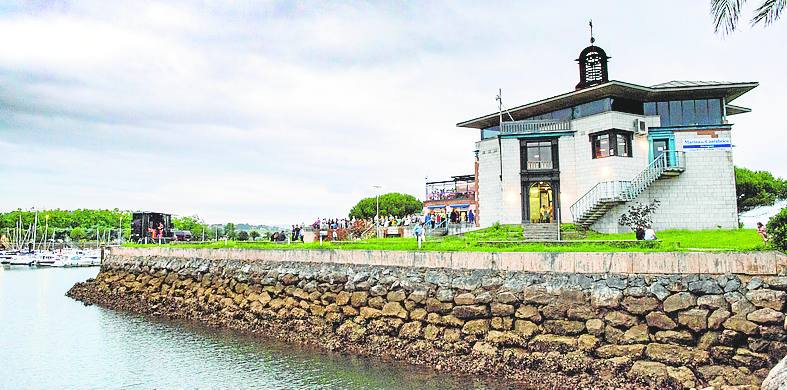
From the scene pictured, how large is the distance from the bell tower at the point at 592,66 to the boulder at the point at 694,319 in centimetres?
2857

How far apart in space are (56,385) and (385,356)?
11.1 m

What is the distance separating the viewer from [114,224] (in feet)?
511

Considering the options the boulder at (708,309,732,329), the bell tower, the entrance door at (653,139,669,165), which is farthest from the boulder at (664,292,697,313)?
the bell tower

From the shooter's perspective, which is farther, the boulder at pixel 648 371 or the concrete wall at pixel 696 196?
the concrete wall at pixel 696 196

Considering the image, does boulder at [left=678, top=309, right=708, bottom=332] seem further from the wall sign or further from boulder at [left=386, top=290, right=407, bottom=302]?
the wall sign

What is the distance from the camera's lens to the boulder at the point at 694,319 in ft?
49.0

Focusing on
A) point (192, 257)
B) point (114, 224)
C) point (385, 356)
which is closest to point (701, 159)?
point (385, 356)

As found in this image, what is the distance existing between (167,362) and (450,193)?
46.5 meters

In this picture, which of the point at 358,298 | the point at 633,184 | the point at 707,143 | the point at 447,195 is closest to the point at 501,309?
the point at 358,298

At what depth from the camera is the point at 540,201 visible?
3922 centimetres

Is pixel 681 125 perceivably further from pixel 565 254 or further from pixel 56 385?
pixel 56 385

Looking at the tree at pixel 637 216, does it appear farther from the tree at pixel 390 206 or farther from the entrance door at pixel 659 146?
the tree at pixel 390 206

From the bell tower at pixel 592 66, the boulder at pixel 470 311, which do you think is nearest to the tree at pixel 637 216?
the bell tower at pixel 592 66

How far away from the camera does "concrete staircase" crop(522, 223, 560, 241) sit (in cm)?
3126
